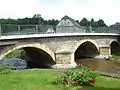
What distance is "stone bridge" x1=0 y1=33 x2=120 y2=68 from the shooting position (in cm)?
2570

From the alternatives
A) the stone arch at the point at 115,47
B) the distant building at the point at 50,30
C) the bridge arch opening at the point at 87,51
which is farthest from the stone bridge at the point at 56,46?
the stone arch at the point at 115,47

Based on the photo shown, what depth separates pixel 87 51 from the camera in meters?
43.8

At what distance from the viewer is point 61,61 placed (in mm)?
30797

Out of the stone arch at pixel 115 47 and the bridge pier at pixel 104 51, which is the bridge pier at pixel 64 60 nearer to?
the bridge pier at pixel 104 51

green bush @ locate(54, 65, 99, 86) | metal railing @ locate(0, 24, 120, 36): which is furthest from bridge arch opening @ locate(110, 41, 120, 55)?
green bush @ locate(54, 65, 99, 86)

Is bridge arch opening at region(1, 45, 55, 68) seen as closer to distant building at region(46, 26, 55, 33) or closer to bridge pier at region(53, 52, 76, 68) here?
bridge pier at region(53, 52, 76, 68)

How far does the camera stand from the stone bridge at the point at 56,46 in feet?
84.3

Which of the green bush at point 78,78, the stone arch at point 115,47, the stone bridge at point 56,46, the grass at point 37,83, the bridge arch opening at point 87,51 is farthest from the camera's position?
the stone arch at point 115,47

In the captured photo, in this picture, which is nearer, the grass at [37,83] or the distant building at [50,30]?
the grass at [37,83]

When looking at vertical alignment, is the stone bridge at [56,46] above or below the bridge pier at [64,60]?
above

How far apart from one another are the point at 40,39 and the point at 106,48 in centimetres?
1527

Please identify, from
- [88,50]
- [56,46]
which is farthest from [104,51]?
[56,46]

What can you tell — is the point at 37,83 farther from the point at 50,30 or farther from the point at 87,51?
the point at 87,51

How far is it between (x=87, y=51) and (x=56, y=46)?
41.8 ft
